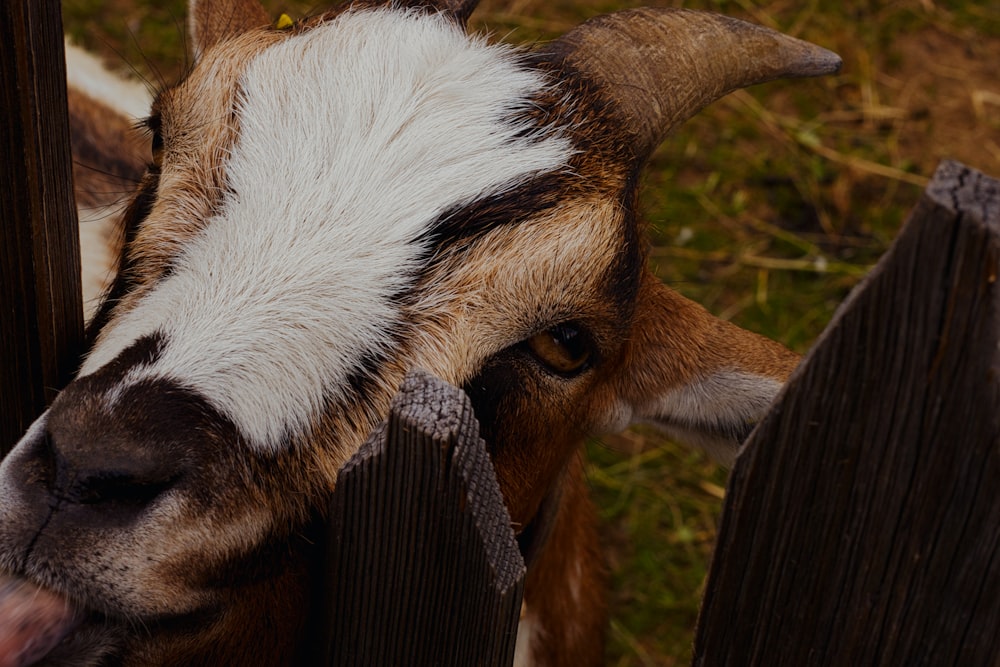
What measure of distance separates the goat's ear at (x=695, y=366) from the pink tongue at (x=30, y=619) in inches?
62.6

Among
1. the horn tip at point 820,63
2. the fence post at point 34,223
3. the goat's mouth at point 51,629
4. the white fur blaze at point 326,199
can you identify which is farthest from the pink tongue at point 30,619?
the horn tip at point 820,63

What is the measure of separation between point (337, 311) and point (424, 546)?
584 millimetres

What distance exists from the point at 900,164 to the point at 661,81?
3.89 m

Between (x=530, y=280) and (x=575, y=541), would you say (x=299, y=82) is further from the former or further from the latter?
(x=575, y=541)

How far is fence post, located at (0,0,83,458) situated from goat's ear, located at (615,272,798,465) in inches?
57.0

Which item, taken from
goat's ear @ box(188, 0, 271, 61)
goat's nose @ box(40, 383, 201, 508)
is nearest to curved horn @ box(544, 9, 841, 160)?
goat's ear @ box(188, 0, 271, 61)

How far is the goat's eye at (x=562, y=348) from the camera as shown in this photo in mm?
2539

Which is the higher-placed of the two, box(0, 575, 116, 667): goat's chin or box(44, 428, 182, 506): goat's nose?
box(44, 428, 182, 506): goat's nose

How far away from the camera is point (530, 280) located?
2.47 m

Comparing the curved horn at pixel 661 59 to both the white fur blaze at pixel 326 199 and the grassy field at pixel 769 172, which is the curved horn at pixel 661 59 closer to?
the white fur blaze at pixel 326 199

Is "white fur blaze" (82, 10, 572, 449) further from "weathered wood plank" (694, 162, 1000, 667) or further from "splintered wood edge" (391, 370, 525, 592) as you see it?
"weathered wood plank" (694, 162, 1000, 667)

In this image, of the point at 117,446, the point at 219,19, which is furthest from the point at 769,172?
the point at 117,446

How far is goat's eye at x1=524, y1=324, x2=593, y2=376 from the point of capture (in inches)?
100.0

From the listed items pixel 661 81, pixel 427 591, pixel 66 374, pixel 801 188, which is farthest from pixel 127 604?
pixel 801 188
